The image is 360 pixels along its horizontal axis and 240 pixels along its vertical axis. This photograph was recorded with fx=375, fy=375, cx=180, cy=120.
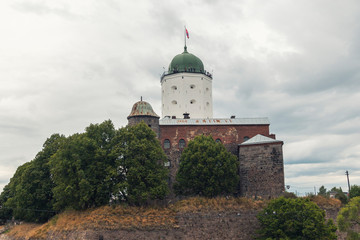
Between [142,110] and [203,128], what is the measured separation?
7.78 meters

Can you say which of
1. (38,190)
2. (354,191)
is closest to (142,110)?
Result: (38,190)

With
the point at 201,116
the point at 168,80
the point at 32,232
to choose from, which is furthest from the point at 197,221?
the point at 168,80

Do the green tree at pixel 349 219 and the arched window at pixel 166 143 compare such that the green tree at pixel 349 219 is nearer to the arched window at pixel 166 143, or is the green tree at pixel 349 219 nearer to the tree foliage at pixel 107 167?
the tree foliage at pixel 107 167

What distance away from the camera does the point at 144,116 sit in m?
43.2

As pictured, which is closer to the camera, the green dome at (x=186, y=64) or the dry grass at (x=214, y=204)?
the dry grass at (x=214, y=204)

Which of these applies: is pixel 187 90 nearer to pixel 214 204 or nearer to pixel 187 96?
pixel 187 96

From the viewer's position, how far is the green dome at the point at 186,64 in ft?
184

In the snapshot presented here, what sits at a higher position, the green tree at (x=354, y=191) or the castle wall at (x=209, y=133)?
the castle wall at (x=209, y=133)

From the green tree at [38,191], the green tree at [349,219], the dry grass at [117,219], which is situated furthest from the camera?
the green tree at [38,191]

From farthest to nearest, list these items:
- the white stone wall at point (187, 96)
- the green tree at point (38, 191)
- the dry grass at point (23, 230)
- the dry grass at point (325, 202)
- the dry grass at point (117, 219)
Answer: the white stone wall at point (187, 96) → the green tree at point (38, 191) → the dry grass at point (23, 230) → the dry grass at point (325, 202) → the dry grass at point (117, 219)

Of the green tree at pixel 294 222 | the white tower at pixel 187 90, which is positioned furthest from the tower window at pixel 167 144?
the green tree at pixel 294 222

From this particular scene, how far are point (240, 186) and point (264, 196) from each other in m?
3.20

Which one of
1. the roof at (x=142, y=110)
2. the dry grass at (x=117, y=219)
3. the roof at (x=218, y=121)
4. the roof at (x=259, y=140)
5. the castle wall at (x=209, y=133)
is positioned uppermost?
the roof at (x=142, y=110)

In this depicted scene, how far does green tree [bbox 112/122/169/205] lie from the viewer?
34.7m
